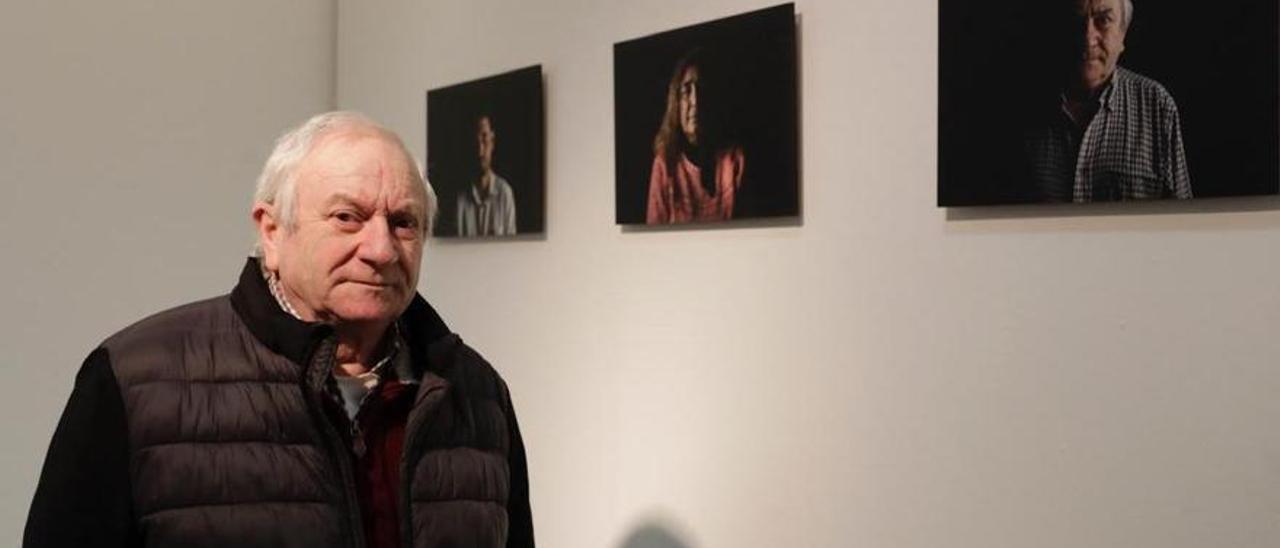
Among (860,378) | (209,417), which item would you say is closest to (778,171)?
(860,378)

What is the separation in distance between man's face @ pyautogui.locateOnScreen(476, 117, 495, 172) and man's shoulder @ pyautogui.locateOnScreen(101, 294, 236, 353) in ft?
4.46

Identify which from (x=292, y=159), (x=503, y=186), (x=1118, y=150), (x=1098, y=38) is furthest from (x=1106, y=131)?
(x=503, y=186)

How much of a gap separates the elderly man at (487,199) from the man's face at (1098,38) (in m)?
1.51

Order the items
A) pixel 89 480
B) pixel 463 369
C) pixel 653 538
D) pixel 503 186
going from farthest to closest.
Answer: pixel 503 186, pixel 653 538, pixel 463 369, pixel 89 480

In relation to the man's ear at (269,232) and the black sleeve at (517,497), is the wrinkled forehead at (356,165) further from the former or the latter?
the black sleeve at (517,497)

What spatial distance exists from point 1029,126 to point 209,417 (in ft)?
4.18

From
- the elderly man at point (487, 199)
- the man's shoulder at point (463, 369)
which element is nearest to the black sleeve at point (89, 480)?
the man's shoulder at point (463, 369)

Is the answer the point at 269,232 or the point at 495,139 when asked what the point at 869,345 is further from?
the point at 495,139

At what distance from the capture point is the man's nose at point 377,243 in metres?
1.70

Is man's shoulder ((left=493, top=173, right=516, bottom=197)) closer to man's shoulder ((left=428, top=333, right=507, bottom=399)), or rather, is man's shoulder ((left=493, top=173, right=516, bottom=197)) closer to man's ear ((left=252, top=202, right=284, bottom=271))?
man's shoulder ((left=428, top=333, right=507, bottom=399))

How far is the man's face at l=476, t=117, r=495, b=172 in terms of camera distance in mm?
3094

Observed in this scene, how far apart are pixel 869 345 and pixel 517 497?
66 cm

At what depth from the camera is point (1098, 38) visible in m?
1.85

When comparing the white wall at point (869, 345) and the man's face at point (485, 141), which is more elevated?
the man's face at point (485, 141)
